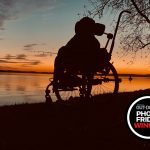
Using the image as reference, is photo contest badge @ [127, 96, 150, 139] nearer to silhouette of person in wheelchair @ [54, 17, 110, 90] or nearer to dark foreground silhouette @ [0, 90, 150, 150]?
dark foreground silhouette @ [0, 90, 150, 150]

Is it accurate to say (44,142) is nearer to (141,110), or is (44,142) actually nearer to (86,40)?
(141,110)

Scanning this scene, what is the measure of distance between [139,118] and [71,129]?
10.2 ft

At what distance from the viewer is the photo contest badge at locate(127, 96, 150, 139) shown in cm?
440

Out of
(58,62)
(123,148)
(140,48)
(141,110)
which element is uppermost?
(140,48)

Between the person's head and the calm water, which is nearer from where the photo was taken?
the person's head

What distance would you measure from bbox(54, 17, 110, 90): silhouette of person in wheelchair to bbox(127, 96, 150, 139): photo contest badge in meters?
5.05

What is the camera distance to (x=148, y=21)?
2377 centimetres

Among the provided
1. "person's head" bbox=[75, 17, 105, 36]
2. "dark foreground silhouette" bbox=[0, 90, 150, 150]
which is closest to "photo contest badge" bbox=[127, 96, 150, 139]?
"dark foreground silhouette" bbox=[0, 90, 150, 150]

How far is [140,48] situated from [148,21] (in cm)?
245

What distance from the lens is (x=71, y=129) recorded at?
736 cm

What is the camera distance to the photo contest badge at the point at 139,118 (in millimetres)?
4398

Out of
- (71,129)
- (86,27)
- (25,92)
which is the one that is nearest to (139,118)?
(71,129)

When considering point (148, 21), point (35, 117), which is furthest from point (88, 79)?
point (148, 21)

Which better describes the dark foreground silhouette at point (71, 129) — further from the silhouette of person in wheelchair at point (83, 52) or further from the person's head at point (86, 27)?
the person's head at point (86, 27)
